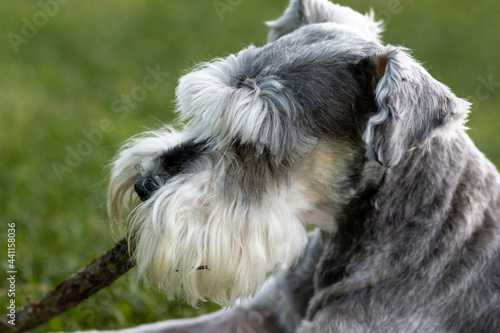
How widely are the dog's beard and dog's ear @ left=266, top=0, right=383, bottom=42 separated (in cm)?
120

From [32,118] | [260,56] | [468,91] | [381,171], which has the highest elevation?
[260,56]

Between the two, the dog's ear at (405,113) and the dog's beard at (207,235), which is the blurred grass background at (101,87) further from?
the dog's beard at (207,235)

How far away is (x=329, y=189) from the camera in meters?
2.97

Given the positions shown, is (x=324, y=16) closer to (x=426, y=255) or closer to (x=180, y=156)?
(x=180, y=156)

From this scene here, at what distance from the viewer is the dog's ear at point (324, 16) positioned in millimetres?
3500

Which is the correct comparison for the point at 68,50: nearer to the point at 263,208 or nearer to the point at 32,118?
the point at 32,118

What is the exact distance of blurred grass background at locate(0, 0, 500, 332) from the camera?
458 cm

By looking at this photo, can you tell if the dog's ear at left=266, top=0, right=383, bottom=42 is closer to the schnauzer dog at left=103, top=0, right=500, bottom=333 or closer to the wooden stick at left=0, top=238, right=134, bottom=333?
the schnauzer dog at left=103, top=0, right=500, bottom=333

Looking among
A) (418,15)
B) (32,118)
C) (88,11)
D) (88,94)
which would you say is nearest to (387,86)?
(32,118)

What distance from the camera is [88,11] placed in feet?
33.8

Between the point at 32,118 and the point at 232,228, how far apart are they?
4.69 m

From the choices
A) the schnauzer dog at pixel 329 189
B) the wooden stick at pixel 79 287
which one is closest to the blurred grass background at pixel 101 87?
the wooden stick at pixel 79 287

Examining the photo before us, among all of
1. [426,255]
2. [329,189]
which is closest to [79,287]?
[329,189]

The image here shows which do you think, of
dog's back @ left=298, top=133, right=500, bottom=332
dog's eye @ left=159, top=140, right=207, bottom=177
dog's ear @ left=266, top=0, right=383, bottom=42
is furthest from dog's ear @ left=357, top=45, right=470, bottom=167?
dog's ear @ left=266, top=0, right=383, bottom=42
